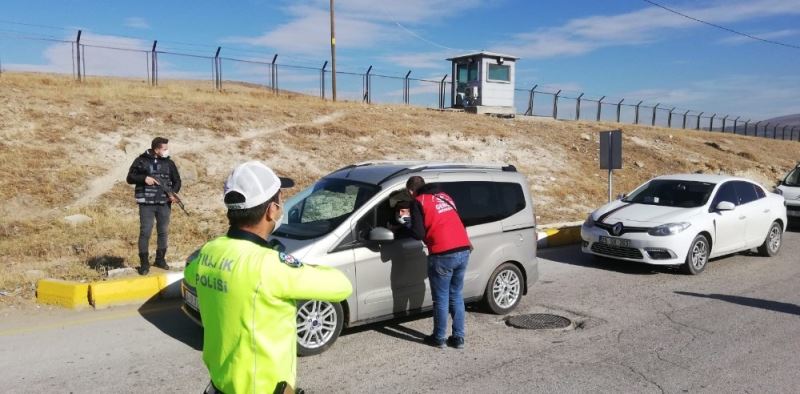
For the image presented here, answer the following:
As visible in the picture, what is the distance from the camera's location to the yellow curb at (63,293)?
6.98 meters

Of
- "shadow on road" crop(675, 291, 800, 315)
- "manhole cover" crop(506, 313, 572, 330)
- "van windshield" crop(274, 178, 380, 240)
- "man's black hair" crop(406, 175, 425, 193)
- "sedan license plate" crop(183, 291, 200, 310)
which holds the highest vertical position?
"man's black hair" crop(406, 175, 425, 193)

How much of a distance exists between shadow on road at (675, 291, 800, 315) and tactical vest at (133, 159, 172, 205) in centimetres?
690

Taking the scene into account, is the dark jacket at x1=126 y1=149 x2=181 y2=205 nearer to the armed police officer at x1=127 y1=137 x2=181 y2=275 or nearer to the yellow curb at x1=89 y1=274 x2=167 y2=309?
the armed police officer at x1=127 y1=137 x2=181 y2=275

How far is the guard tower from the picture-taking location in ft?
108

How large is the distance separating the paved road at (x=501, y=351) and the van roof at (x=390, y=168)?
1.57 m

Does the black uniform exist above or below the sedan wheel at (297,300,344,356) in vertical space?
above

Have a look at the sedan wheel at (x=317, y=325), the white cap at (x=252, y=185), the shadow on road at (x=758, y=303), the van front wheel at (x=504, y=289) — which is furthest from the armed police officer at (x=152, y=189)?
the shadow on road at (x=758, y=303)

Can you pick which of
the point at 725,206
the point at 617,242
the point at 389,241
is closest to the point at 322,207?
the point at 389,241

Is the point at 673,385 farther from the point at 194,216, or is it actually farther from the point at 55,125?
the point at 55,125

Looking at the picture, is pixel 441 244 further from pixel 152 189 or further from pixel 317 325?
pixel 152 189

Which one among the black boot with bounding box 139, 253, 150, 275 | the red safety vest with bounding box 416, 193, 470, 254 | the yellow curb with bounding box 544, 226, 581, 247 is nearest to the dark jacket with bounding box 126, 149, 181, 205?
the black boot with bounding box 139, 253, 150, 275

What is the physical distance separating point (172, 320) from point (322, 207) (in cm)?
204

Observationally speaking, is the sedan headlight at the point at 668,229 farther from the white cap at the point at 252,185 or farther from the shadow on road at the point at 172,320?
the white cap at the point at 252,185

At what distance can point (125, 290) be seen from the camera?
7.22 metres
